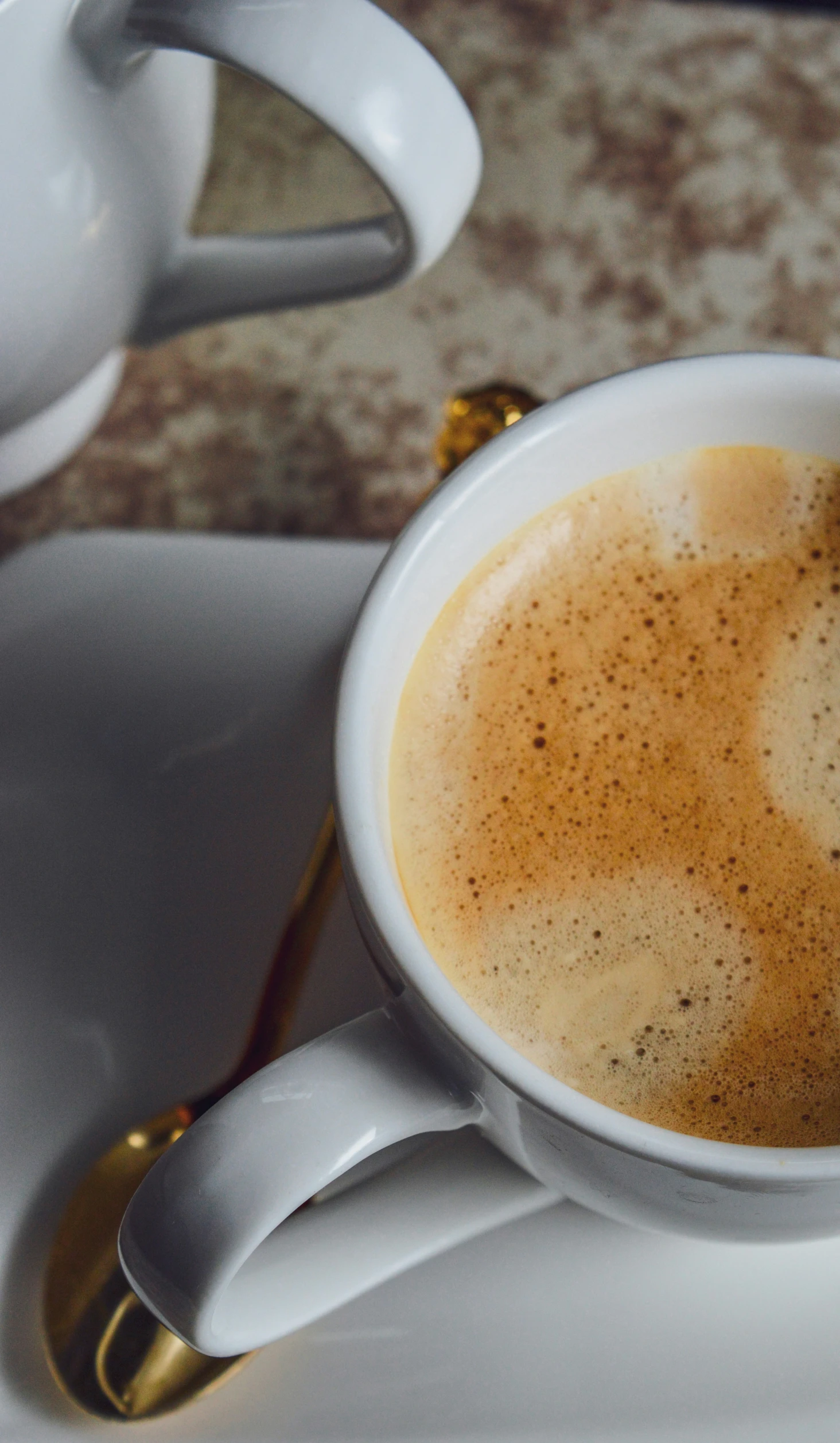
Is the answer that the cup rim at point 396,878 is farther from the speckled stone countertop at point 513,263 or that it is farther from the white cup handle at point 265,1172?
the speckled stone countertop at point 513,263

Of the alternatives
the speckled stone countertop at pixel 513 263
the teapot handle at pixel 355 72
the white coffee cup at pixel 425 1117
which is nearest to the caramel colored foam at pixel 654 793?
the white coffee cup at pixel 425 1117

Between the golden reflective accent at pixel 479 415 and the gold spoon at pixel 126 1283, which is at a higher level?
the golden reflective accent at pixel 479 415

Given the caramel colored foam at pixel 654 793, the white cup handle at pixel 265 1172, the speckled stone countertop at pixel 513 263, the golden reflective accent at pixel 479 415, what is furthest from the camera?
the speckled stone countertop at pixel 513 263

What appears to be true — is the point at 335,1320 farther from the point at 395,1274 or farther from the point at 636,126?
the point at 636,126

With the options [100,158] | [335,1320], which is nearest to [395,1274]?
[335,1320]

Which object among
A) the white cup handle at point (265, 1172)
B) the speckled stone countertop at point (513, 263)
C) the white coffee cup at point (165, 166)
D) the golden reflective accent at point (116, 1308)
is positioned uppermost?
the white coffee cup at point (165, 166)

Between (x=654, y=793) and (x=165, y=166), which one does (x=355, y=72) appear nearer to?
(x=165, y=166)

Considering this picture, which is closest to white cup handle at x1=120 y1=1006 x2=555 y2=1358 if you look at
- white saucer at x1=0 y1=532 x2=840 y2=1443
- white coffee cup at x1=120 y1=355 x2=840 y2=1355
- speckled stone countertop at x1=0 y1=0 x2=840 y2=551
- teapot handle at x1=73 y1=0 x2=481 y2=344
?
white coffee cup at x1=120 y1=355 x2=840 y2=1355

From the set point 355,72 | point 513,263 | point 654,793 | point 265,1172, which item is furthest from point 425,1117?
point 513,263
